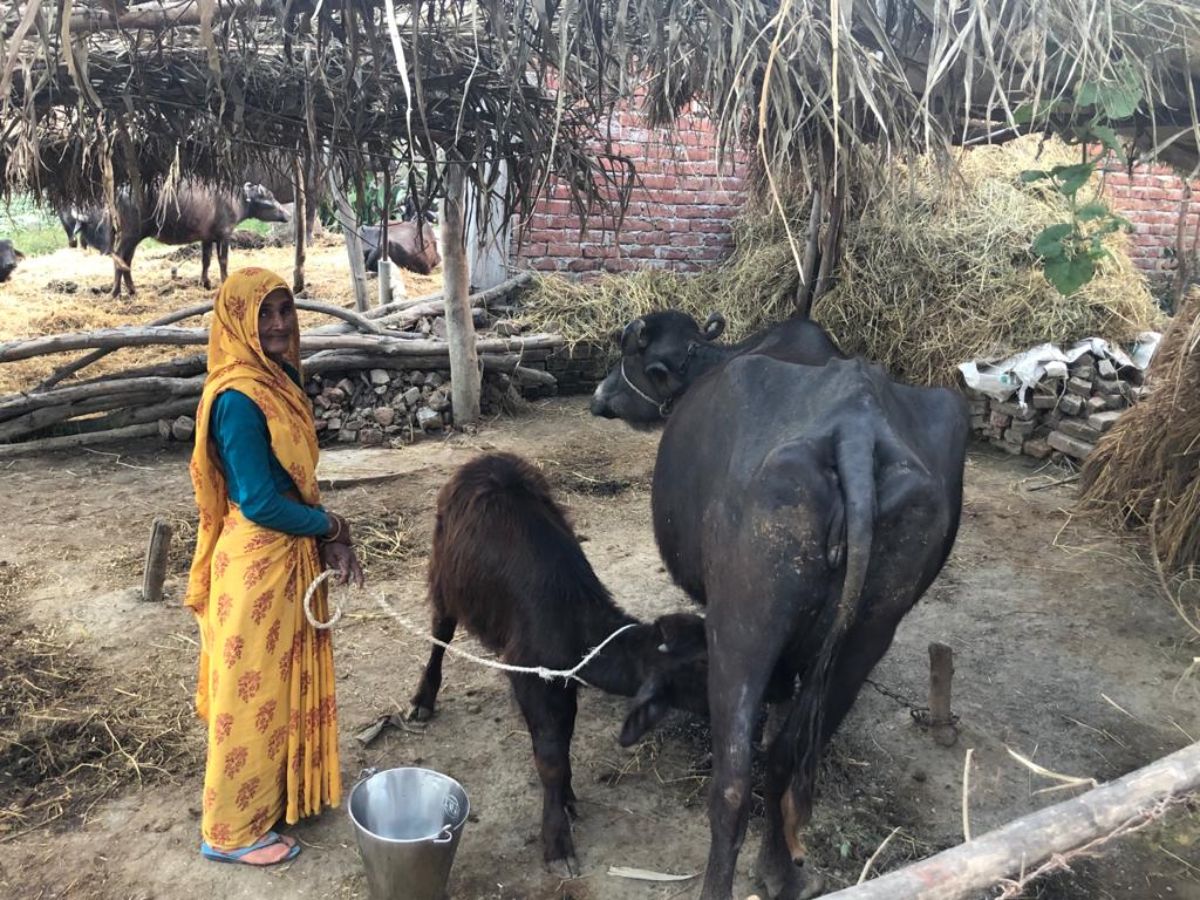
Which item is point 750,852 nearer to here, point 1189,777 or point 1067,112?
point 1189,777

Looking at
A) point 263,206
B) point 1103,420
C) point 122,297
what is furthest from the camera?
point 263,206

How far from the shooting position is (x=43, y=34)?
245 centimetres

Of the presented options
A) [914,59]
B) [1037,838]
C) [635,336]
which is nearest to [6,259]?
[635,336]

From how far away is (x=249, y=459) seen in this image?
2.79m

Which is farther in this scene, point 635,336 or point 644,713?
point 635,336

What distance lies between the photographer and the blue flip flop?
9.82 feet

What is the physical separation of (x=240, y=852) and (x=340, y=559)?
1031mm

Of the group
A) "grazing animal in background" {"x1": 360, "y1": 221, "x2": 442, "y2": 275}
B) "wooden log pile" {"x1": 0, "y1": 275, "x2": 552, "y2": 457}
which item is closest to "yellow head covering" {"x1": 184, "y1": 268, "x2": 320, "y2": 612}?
"wooden log pile" {"x1": 0, "y1": 275, "x2": 552, "y2": 457}

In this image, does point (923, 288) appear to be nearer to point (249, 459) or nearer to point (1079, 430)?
point (1079, 430)

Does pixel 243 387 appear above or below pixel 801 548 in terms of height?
above

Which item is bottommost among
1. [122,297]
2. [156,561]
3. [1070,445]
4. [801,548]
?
[156,561]

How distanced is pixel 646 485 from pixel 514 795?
374cm

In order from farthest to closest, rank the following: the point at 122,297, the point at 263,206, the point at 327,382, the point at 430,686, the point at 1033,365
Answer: the point at 263,206
the point at 122,297
the point at 327,382
the point at 1033,365
the point at 430,686

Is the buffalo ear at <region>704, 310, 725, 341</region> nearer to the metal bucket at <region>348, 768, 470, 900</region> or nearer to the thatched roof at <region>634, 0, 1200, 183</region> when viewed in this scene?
the thatched roof at <region>634, 0, 1200, 183</region>
